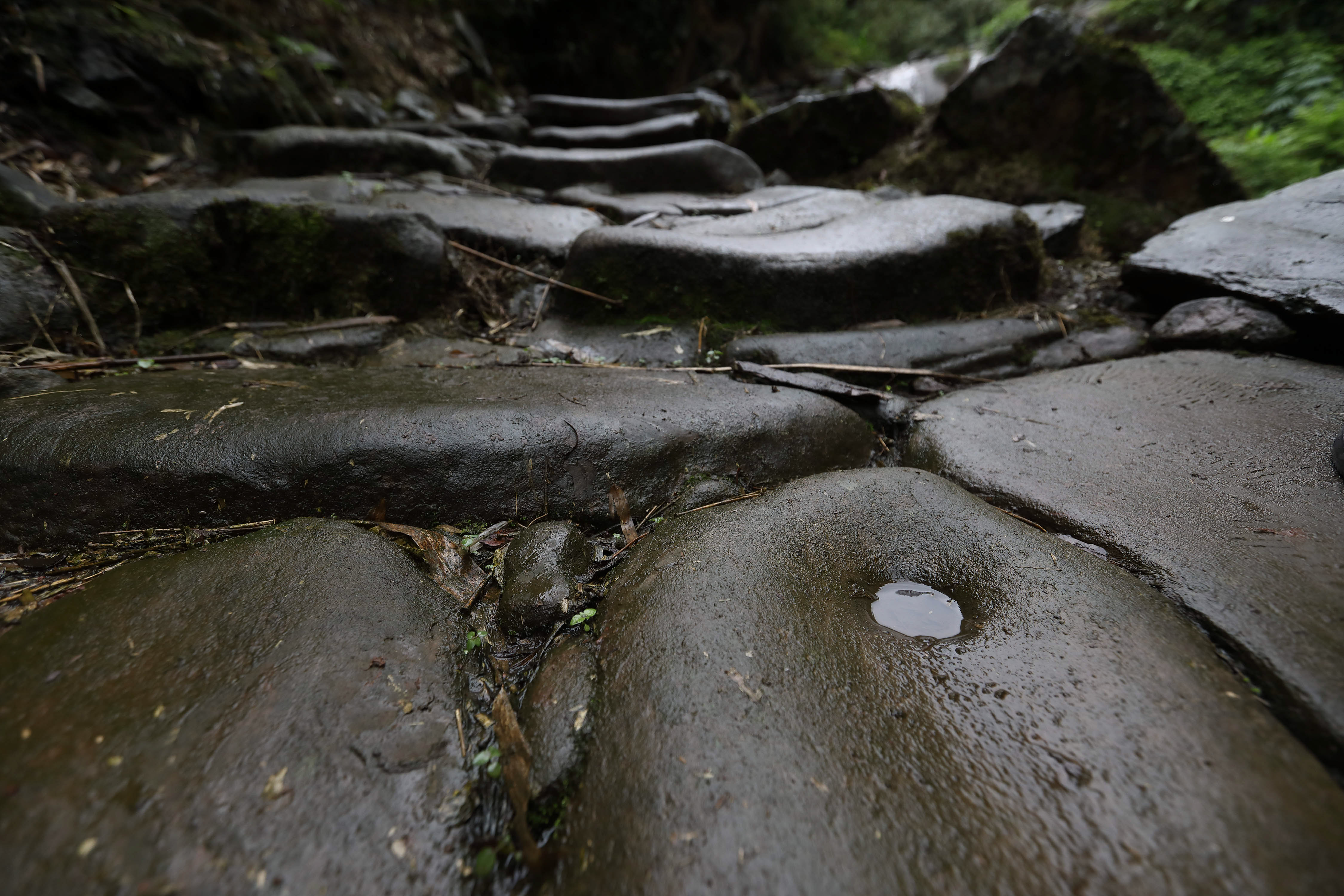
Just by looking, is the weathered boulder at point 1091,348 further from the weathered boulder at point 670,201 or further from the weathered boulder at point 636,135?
the weathered boulder at point 636,135

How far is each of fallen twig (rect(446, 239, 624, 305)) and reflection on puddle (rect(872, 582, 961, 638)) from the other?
90.6 inches

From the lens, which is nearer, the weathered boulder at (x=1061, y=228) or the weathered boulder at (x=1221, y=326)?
the weathered boulder at (x=1221, y=326)

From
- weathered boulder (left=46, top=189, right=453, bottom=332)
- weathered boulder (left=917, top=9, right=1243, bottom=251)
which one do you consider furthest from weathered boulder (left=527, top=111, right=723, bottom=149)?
weathered boulder (left=46, top=189, right=453, bottom=332)

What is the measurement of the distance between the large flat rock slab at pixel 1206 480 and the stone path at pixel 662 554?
0.05 feet

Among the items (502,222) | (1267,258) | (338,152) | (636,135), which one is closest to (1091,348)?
(1267,258)

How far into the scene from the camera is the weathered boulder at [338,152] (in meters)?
4.17

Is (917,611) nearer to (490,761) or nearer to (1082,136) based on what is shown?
(490,761)

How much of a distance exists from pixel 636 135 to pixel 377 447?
5.45m

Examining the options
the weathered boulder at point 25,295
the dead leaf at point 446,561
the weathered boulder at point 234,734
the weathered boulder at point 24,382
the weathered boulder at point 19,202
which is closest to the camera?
the weathered boulder at point 234,734

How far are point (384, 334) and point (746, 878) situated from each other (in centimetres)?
298

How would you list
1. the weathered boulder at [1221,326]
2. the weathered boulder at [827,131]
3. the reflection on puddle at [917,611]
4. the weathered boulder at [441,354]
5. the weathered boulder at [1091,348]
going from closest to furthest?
1. the reflection on puddle at [917,611]
2. the weathered boulder at [1221,326]
3. the weathered boulder at [441,354]
4. the weathered boulder at [1091,348]
5. the weathered boulder at [827,131]

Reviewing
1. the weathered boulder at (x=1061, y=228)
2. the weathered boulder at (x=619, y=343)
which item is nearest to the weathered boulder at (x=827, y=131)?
the weathered boulder at (x=1061, y=228)

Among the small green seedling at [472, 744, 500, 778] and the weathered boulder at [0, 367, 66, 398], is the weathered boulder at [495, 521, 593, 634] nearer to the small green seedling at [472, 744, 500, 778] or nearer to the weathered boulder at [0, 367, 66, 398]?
the small green seedling at [472, 744, 500, 778]

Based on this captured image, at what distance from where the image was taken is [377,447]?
1.82 meters
